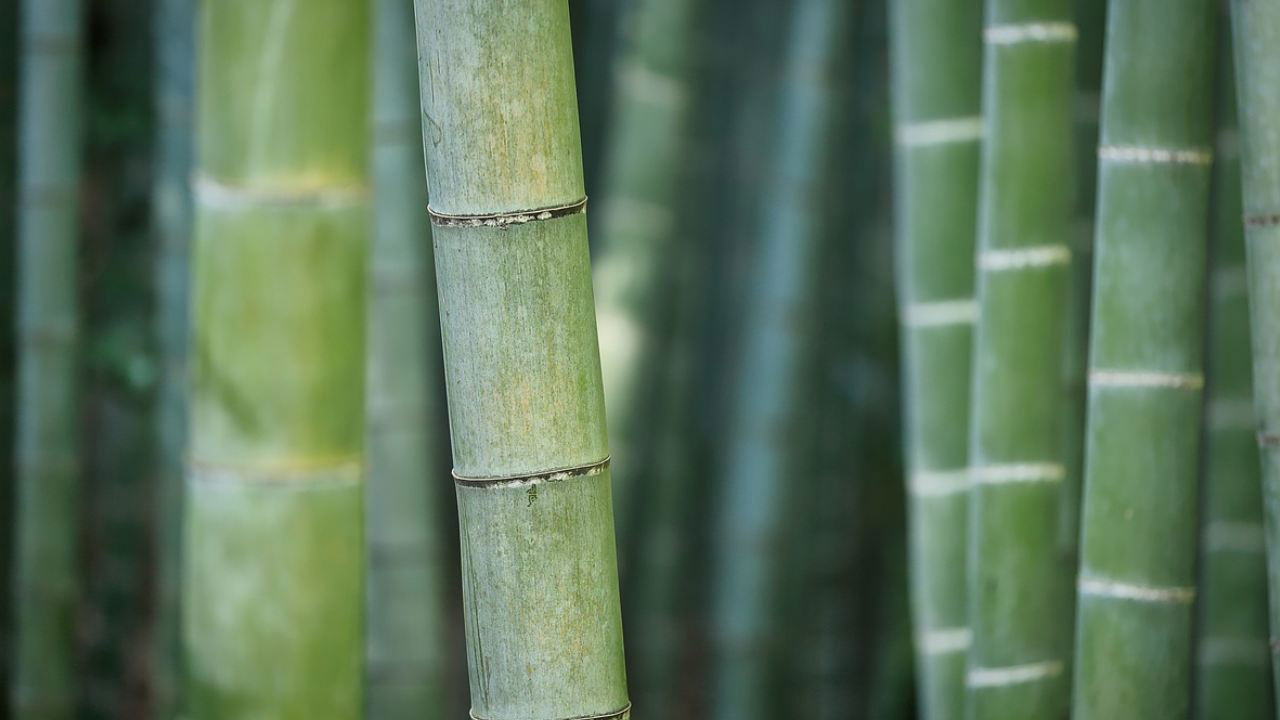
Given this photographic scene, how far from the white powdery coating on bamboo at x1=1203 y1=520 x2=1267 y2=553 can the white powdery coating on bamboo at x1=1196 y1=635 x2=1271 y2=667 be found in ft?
0.30

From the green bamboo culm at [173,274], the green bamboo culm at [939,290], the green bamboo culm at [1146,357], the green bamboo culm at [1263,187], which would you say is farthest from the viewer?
the green bamboo culm at [173,274]

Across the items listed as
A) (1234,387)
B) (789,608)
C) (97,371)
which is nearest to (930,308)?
(1234,387)

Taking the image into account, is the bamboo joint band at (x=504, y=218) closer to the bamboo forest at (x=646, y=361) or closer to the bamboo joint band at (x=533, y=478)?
the bamboo forest at (x=646, y=361)

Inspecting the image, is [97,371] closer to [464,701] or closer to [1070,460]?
[464,701]

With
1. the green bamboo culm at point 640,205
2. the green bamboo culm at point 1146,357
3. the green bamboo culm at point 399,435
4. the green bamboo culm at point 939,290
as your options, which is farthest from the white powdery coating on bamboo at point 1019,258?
the green bamboo culm at point 640,205

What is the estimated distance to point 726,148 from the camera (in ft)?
9.34

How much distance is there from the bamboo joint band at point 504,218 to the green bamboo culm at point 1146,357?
0.50 m

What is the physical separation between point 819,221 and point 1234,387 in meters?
0.83

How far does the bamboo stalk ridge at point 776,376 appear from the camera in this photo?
80.0 inches

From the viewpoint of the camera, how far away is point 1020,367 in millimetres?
1130

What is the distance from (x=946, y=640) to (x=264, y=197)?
2.69 ft

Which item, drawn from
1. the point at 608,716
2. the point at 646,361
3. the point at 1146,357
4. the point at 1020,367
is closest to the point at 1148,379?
the point at 1146,357

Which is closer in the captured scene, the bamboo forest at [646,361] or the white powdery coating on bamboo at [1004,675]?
the bamboo forest at [646,361]

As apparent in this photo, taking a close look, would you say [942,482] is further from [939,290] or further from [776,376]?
[776,376]
